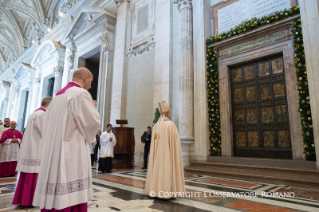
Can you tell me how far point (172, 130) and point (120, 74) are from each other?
297 inches

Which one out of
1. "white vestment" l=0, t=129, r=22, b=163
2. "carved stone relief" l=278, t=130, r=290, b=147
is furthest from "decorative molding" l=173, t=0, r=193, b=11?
"white vestment" l=0, t=129, r=22, b=163

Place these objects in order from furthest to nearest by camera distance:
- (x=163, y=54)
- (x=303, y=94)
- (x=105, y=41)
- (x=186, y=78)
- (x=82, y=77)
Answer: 1. (x=105, y=41)
2. (x=163, y=54)
3. (x=186, y=78)
4. (x=303, y=94)
5. (x=82, y=77)

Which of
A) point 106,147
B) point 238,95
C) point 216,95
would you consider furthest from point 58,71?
point 238,95

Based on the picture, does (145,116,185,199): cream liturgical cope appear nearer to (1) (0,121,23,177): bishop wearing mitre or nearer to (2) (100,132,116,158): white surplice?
(2) (100,132,116,158): white surplice

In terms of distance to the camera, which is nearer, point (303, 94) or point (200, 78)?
point (303, 94)

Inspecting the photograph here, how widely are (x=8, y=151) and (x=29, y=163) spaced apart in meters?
3.93

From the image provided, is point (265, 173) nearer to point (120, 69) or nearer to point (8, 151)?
point (8, 151)

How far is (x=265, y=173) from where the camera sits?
17.4 ft

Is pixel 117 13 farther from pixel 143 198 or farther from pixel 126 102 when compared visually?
pixel 143 198

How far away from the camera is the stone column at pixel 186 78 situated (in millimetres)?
7441

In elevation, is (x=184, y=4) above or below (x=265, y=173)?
above

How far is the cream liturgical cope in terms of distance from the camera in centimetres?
350

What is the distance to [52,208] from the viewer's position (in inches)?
72.9

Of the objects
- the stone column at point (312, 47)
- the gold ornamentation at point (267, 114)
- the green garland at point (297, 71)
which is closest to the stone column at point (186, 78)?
the green garland at point (297, 71)
